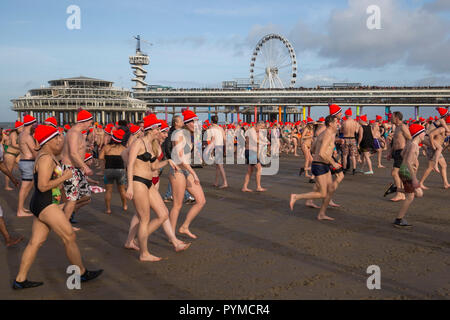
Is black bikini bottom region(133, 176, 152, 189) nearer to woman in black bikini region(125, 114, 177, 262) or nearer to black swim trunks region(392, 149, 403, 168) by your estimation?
woman in black bikini region(125, 114, 177, 262)

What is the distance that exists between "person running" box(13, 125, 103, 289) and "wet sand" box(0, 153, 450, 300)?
315 mm

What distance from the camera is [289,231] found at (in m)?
6.04

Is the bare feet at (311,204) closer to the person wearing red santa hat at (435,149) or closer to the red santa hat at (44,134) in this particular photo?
the person wearing red santa hat at (435,149)

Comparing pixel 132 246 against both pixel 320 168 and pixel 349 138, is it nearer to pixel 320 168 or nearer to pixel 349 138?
pixel 320 168

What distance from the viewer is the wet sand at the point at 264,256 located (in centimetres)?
380

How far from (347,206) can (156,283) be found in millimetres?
4918

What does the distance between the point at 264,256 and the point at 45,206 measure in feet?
8.36

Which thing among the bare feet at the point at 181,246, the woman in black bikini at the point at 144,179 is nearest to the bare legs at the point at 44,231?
the woman in black bikini at the point at 144,179

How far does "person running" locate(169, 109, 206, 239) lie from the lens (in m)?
5.33

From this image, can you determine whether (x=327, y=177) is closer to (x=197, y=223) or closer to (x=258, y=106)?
(x=197, y=223)

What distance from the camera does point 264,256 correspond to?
485 centimetres

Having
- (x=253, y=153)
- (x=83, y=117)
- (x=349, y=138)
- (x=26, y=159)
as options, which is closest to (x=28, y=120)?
(x=26, y=159)

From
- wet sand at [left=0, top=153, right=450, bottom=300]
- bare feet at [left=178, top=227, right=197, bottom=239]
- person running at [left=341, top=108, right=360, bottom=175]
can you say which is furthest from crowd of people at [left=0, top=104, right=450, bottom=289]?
person running at [left=341, top=108, right=360, bottom=175]
